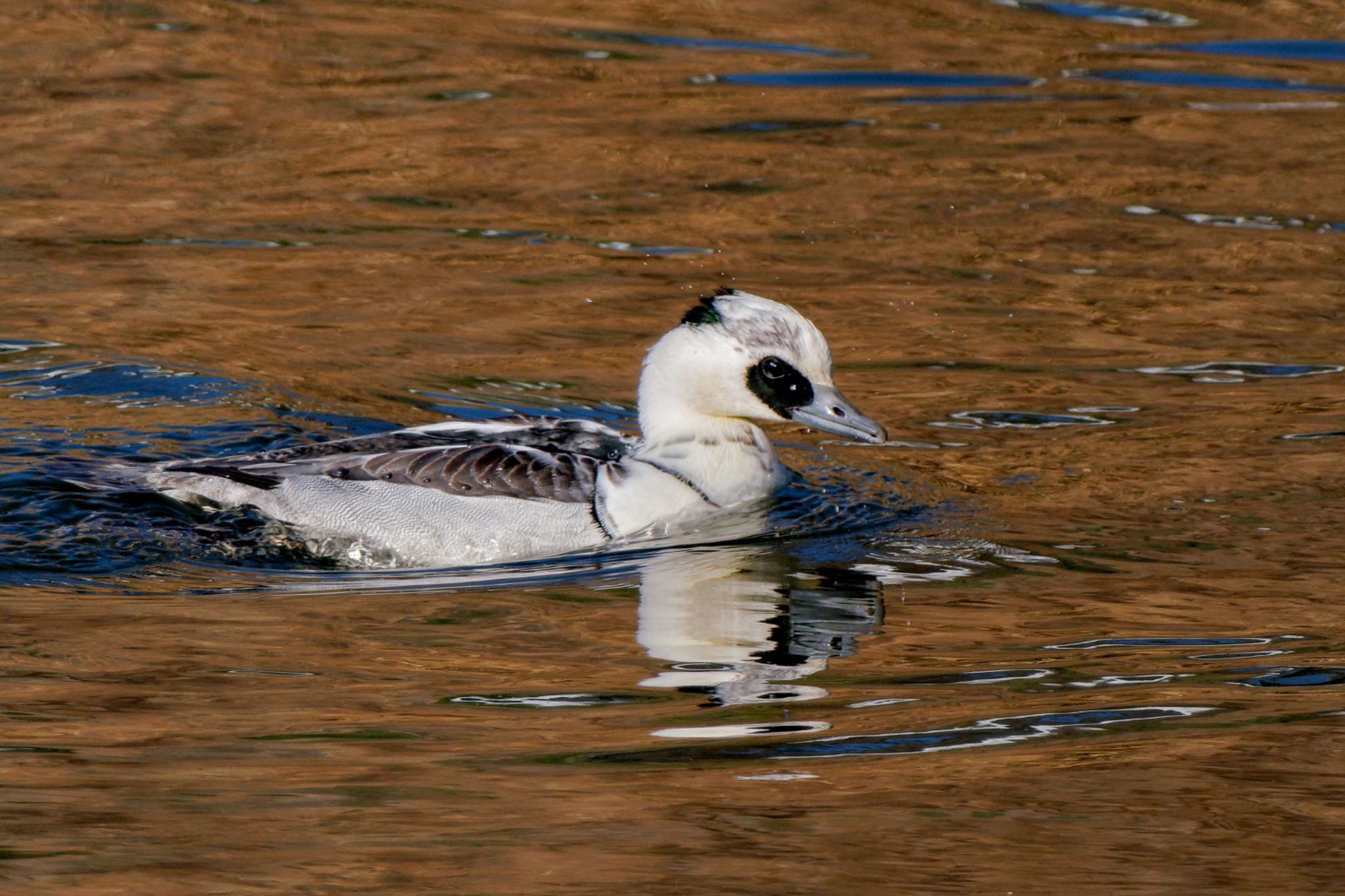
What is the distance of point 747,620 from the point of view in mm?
7062

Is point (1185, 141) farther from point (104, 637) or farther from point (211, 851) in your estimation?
point (211, 851)

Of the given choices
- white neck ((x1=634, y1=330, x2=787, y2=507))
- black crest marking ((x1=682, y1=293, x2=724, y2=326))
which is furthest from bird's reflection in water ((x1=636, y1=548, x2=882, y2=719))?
black crest marking ((x1=682, y1=293, x2=724, y2=326))

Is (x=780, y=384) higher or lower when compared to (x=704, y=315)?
lower

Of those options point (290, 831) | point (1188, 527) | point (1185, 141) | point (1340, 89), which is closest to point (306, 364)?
point (1188, 527)

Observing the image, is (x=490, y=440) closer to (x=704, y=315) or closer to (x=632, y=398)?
(x=704, y=315)

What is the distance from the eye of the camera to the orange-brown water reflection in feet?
16.1

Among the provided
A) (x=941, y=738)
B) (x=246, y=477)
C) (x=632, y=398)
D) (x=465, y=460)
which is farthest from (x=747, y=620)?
(x=632, y=398)

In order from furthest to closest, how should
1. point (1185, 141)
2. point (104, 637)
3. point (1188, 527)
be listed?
1. point (1185, 141)
2. point (1188, 527)
3. point (104, 637)

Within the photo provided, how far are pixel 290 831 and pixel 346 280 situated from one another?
728 centimetres

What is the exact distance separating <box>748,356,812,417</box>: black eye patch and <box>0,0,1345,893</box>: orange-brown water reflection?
71 cm

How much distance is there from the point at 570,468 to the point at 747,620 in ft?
5.08

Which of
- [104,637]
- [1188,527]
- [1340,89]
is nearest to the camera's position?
[104,637]

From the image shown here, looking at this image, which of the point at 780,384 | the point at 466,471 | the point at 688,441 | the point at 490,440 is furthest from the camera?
the point at 688,441

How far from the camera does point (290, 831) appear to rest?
4.76 metres
